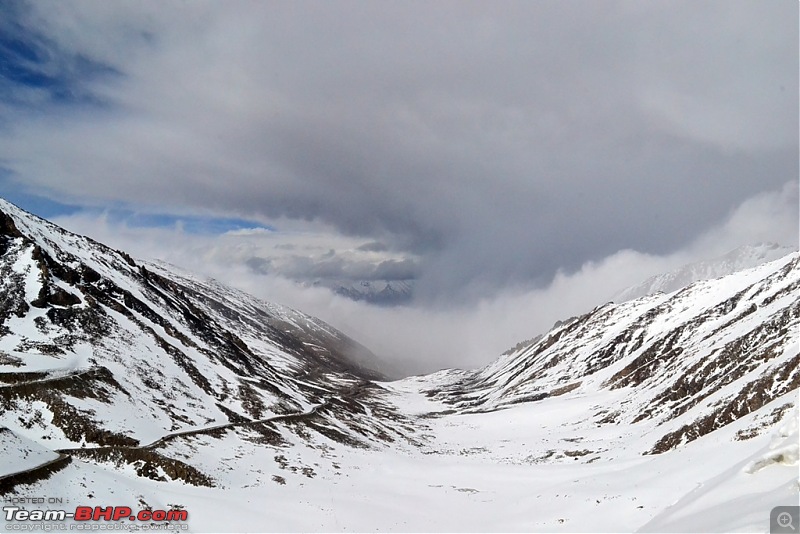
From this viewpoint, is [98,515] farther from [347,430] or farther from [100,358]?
[347,430]

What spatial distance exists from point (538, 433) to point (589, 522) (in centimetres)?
7596

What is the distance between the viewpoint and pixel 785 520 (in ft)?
39.2

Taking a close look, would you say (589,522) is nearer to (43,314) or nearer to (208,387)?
(208,387)

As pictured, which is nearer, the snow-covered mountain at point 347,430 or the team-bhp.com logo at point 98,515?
the team-bhp.com logo at point 98,515

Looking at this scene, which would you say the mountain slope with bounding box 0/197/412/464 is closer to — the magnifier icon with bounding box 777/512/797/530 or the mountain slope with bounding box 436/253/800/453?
the magnifier icon with bounding box 777/512/797/530

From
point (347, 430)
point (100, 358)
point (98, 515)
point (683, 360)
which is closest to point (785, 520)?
point (98, 515)

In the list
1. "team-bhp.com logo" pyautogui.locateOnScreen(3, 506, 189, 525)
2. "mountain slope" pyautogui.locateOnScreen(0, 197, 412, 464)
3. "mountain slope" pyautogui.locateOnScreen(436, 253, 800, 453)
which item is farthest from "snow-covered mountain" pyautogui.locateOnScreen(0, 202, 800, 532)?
"team-bhp.com logo" pyautogui.locateOnScreen(3, 506, 189, 525)

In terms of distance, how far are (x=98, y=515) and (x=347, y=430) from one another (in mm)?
63534

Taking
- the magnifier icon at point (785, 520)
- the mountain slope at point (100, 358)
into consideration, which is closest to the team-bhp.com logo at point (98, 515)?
the mountain slope at point (100, 358)

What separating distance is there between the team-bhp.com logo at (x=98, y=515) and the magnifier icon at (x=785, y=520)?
3747 centimetres

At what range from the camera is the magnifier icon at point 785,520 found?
11.7m

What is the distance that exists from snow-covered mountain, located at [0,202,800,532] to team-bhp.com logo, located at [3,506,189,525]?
1.13m

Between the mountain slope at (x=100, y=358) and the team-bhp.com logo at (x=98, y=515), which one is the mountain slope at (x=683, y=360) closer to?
the mountain slope at (x=100, y=358)

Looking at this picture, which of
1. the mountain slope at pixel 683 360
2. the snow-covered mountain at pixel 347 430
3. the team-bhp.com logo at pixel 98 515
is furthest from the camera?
the mountain slope at pixel 683 360
